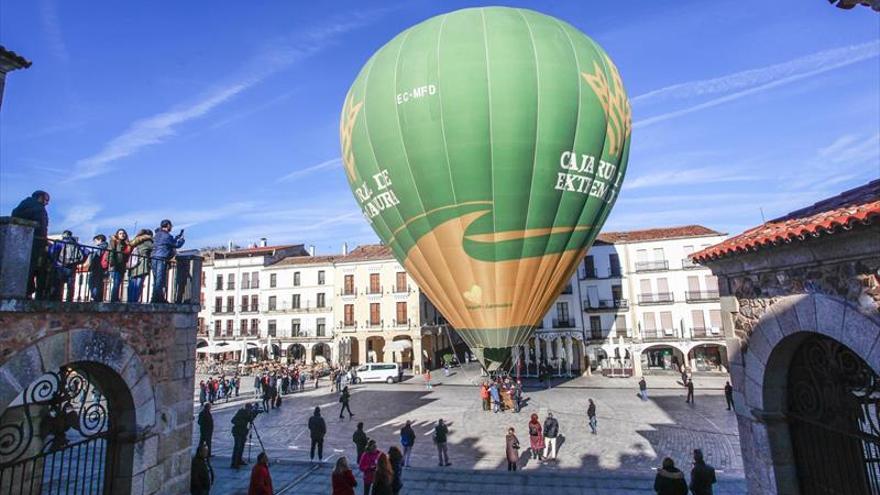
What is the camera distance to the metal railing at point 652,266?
37156mm

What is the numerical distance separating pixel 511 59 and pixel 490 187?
3847 mm

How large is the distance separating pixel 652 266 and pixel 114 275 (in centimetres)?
3767

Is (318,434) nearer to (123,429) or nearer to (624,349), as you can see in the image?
(123,429)

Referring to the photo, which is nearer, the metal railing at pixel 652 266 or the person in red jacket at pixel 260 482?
the person in red jacket at pixel 260 482

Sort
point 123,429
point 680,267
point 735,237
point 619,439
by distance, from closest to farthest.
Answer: point 123,429
point 735,237
point 619,439
point 680,267

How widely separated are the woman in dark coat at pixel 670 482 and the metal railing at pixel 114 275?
890 centimetres

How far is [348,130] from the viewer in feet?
51.8

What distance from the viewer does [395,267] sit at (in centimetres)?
4297

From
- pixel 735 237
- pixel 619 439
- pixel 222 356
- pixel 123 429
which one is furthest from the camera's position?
pixel 222 356

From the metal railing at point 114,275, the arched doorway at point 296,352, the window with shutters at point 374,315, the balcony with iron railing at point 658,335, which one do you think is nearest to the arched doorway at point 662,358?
the balcony with iron railing at point 658,335

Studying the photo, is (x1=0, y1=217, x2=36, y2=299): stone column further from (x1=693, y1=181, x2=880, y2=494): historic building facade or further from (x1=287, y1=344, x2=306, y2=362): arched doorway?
(x1=287, y1=344, x2=306, y2=362): arched doorway

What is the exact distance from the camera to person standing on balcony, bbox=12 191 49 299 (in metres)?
5.96

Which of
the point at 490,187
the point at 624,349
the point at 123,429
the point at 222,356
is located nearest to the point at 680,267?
the point at 624,349

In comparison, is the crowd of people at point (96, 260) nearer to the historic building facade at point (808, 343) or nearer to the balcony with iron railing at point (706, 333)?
the historic building facade at point (808, 343)
